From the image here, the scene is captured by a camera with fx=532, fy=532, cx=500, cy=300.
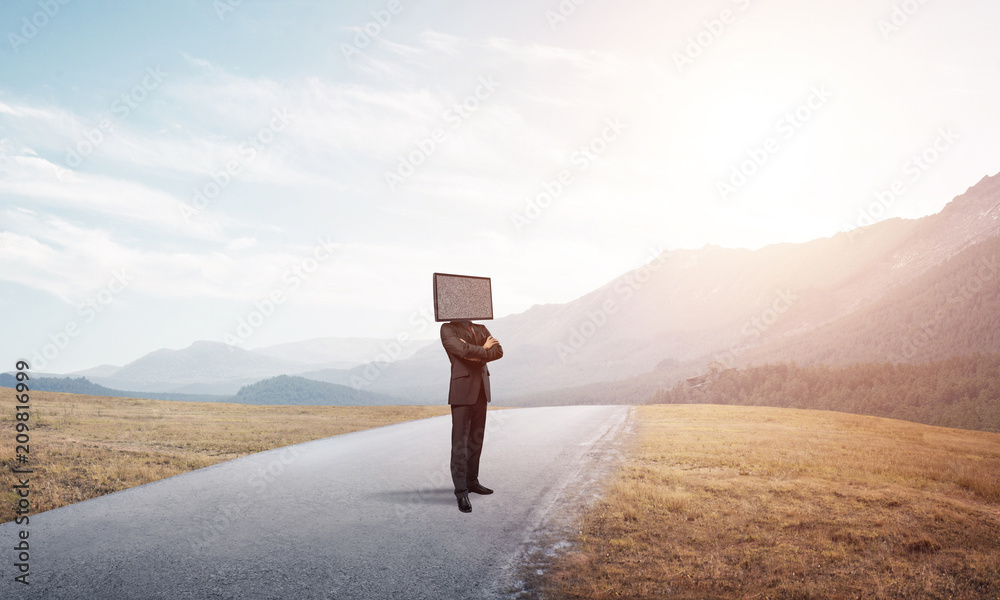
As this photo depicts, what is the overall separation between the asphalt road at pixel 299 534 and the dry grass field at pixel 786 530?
104 cm

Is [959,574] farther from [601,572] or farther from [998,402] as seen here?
[998,402]

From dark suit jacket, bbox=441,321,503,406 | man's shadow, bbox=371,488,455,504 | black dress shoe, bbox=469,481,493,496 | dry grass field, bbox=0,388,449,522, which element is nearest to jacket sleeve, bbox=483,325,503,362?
dark suit jacket, bbox=441,321,503,406

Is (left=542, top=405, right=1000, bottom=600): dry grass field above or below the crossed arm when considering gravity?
below

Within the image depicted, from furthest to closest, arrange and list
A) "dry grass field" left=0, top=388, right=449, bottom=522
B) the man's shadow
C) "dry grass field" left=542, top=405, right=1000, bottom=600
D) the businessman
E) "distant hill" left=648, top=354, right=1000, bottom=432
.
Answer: "distant hill" left=648, top=354, right=1000, bottom=432, "dry grass field" left=0, top=388, right=449, bottom=522, the businessman, the man's shadow, "dry grass field" left=542, top=405, right=1000, bottom=600

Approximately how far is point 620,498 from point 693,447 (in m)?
8.04

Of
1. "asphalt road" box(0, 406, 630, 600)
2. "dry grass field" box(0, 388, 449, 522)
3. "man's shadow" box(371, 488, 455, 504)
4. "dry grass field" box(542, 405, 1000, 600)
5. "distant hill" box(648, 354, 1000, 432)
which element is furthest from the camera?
"distant hill" box(648, 354, 1000, 432)

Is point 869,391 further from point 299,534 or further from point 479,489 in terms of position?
point 299,534

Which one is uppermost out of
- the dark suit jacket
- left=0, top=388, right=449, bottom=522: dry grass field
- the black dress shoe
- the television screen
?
the television screen

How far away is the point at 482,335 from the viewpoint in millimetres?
9289

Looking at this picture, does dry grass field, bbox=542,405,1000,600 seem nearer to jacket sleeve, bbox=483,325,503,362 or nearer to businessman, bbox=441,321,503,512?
businessman, bbox=441,321,503,512

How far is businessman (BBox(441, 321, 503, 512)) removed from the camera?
8.64 meters

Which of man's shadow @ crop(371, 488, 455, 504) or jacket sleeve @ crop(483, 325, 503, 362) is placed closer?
man's shadow @ crop(371, 488, 455, 504)

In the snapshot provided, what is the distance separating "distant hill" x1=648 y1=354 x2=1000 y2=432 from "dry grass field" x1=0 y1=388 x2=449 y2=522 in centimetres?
11072

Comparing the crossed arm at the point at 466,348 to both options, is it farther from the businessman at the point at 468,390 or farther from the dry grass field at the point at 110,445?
the dry grass field at the point at 110,445
